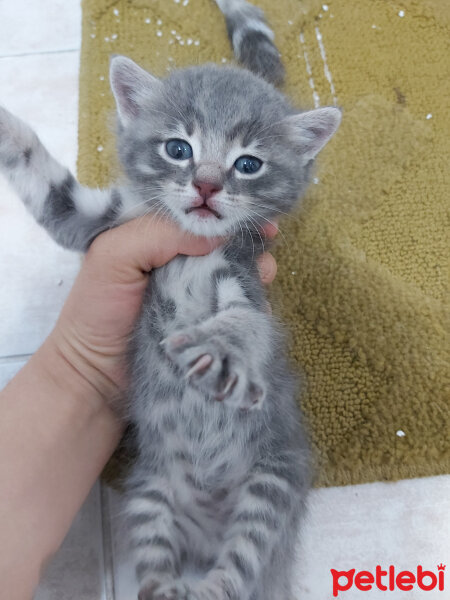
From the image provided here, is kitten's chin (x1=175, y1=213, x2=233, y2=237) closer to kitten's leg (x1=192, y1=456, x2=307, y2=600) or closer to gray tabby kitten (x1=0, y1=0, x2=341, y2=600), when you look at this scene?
gray tabby kitten (x1=0, y1=0, x2=341, y2=600)

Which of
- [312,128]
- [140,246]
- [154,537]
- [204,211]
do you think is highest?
[312,128]

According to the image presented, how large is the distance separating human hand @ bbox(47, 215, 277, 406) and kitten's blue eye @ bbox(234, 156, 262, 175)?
144 mm

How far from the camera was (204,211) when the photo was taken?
0.95 meters

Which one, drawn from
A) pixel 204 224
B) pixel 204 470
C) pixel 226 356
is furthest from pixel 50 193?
pixel 204 470

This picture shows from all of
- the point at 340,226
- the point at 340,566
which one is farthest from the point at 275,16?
the point at 340,566

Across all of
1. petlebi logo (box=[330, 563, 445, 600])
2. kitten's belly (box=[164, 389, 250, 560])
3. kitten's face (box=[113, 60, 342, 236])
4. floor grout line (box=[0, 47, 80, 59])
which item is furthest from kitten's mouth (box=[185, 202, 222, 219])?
floor grout line (box=[0, 47, 80, 59])

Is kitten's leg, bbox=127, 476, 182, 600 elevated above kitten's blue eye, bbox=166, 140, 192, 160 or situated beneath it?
situated beneath

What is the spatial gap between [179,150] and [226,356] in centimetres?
46

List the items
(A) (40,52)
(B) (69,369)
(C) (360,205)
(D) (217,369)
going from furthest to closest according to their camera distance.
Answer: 1. (A) (40,52)
2. (C) (360,205)
3. (B) (69,369)
4. (D) (217,369)

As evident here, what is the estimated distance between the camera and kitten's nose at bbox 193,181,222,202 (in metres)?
0.93

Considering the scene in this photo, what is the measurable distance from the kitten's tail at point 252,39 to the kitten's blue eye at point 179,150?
1.90 feet

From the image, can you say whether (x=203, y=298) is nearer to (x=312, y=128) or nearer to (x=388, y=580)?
Result: (x=312, y=128)

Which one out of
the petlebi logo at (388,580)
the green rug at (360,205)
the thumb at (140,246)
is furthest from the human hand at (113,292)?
the petlebi logo at (388,580)

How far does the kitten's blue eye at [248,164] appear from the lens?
1006mm
